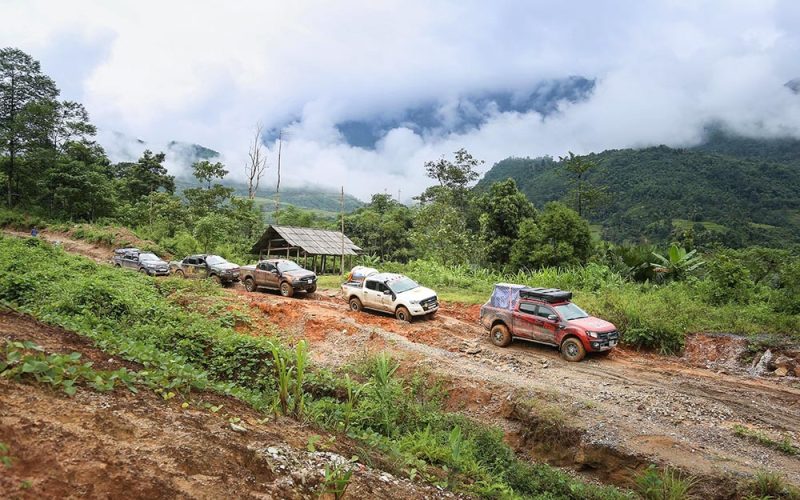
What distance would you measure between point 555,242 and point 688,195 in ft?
173

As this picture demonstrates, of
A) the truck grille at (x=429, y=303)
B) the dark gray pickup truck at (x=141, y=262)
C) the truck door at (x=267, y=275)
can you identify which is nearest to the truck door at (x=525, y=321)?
the truck grille at (x=429, y=303)

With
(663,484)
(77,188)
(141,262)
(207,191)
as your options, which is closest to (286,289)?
(141,262)

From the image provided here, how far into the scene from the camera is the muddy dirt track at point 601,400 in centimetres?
770

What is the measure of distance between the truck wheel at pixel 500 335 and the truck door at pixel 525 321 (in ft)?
0.83

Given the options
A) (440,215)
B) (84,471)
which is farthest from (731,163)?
(84,471)

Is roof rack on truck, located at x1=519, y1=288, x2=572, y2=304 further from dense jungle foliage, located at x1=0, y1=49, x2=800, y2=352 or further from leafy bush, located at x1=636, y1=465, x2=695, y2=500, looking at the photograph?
leafy bush, located at x1=636, y1=465, x2=695, y2=500

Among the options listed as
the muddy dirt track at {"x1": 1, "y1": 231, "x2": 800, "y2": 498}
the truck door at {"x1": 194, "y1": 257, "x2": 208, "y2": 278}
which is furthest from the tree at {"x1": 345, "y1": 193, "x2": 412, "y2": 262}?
the muddy dirt track at {"x1": 1, "y1": 231, "x2": 800, "y2": 498}

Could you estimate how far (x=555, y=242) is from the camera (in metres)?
25.1

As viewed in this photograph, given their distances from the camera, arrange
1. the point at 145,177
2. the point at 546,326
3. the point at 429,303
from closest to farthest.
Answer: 1. the point at 546,326
2. the point at 429,303
3. the point at 145,177

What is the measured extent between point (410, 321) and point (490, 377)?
5460 millimetres

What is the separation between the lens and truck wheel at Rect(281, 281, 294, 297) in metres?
20.1

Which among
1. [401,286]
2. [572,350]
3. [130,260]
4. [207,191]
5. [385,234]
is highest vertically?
[207,191]

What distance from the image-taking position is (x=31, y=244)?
20.4 metres

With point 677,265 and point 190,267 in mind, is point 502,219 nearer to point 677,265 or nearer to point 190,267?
point 677,265
